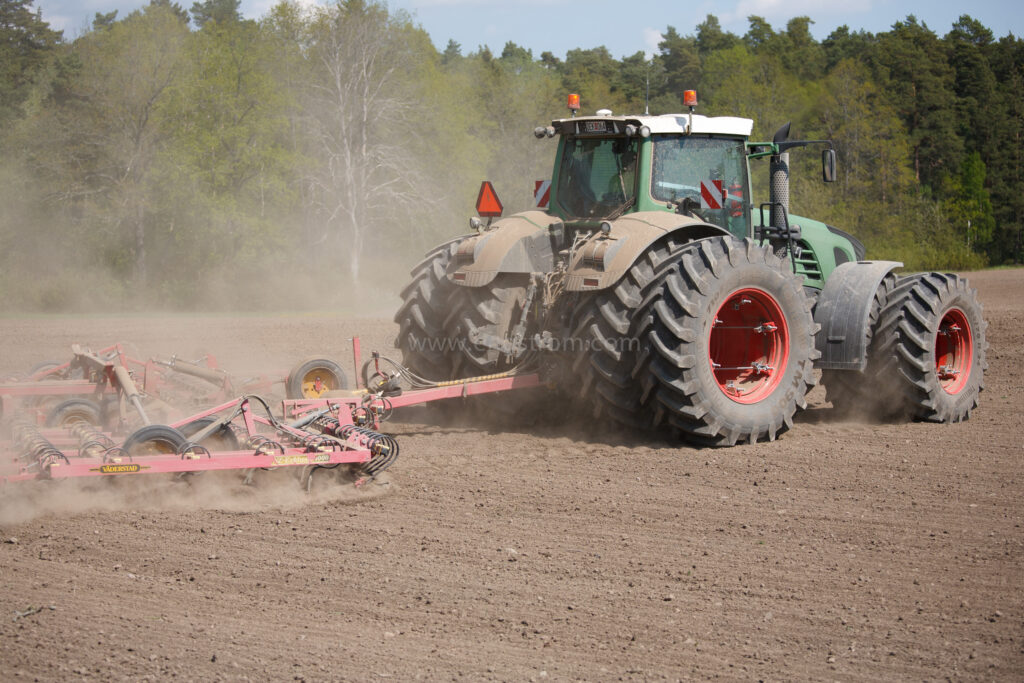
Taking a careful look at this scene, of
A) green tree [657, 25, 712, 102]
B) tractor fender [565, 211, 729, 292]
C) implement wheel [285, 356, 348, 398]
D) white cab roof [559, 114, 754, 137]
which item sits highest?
green tree [657, 25, 712, 102]

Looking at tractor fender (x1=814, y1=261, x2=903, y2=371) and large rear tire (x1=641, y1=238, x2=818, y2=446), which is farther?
tractor fender (x1=814, y1=261, x2=903, y2=371)

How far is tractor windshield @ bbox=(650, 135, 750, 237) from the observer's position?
761cm

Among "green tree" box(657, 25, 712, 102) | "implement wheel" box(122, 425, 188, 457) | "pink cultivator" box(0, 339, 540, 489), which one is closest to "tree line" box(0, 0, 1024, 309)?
"green tree" box(657, 25, 712, 102)

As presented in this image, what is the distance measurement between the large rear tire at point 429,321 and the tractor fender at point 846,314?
3.04m

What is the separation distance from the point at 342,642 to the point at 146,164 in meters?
26.5

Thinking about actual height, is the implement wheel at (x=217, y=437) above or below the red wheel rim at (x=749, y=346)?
below

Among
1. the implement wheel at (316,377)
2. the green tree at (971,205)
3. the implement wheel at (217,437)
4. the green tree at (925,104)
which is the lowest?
the implement wheel at (217,437)

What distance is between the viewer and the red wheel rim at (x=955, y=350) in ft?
27.8

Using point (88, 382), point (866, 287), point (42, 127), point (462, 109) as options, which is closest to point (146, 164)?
point (42, 127)

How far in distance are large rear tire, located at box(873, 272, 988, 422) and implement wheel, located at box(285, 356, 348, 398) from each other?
4452 mm

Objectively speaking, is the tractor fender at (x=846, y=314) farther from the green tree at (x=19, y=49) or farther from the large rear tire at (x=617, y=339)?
the green tree at (x=19, y=49)

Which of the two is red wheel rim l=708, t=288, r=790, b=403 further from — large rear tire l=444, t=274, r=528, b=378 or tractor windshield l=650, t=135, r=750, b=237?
large rear tire l=444, t=274, r=528, b=378

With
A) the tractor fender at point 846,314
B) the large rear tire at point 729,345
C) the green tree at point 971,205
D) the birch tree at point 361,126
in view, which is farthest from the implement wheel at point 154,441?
the green tree at point 971,205

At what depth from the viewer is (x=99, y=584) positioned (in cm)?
432
